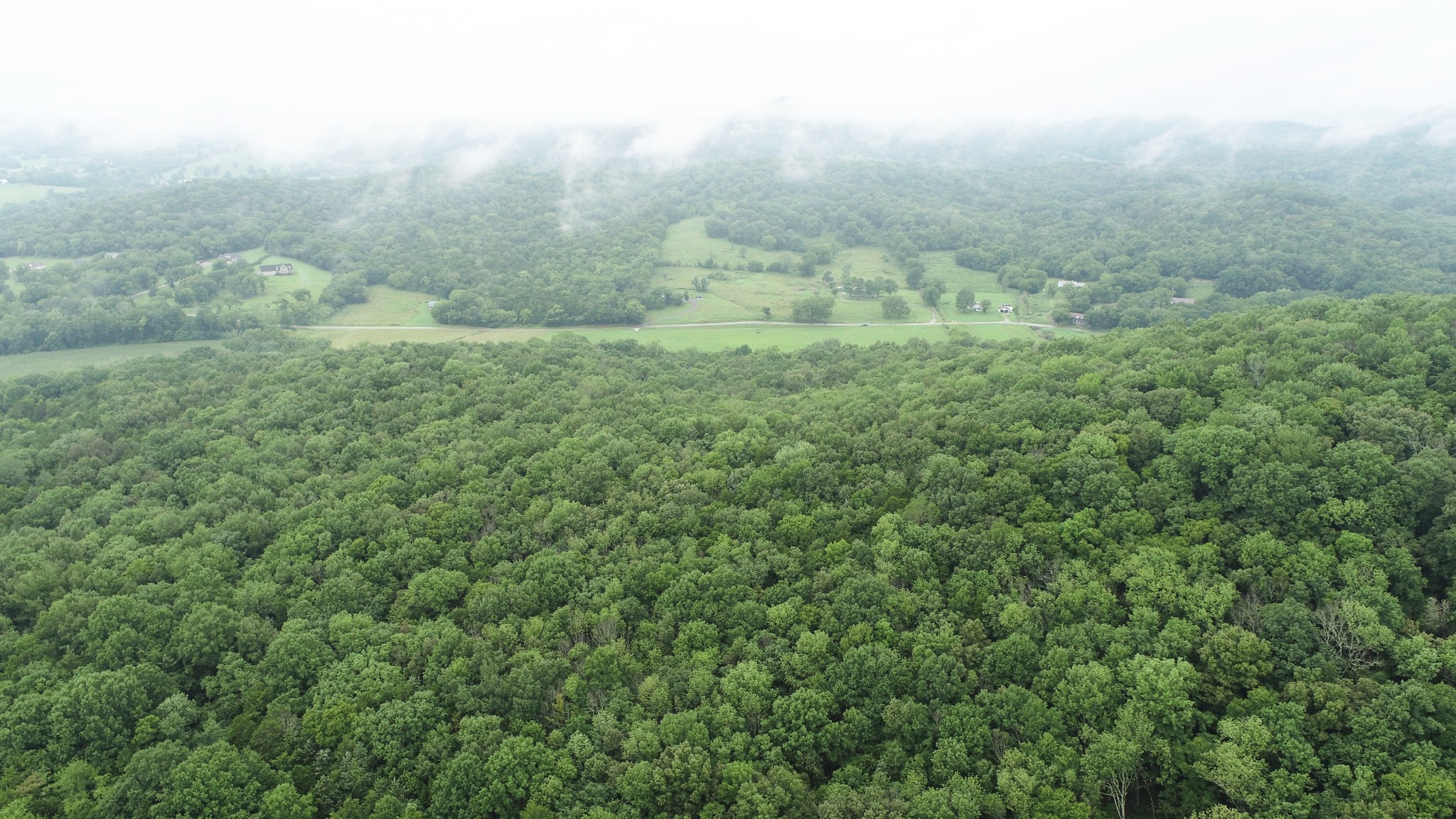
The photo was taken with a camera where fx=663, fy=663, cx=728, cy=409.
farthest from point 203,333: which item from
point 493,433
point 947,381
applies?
point 947,381

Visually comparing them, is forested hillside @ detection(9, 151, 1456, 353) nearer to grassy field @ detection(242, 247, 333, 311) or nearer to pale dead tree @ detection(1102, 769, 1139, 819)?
grassy field @ detection(242, 247, 333, 311)

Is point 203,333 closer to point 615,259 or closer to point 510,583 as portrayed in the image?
point 615,259

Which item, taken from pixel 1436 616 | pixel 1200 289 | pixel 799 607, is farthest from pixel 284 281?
pixel 1200 289

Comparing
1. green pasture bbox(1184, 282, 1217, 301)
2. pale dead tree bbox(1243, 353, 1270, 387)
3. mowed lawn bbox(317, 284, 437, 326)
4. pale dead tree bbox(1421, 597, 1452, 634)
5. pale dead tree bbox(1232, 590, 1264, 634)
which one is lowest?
mowed lawn bbox(317, 284, 437, 326)

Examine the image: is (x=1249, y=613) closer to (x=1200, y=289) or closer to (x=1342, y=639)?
(x=1342, y=639)

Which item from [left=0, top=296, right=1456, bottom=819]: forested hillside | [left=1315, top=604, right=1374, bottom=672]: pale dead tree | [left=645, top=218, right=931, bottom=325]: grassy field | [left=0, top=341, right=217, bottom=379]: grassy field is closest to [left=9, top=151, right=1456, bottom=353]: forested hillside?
[left=0, top=341, right=217, bottom=379]: grassy field

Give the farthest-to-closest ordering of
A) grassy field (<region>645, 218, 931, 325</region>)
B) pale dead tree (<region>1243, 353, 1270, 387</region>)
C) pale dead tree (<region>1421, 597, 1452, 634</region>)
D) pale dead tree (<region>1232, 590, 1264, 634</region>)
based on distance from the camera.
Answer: grassy field (<region>645, 218, 931, 325</region>), pale dead tree (<region>1243, 353, 1270, 387</region>), pale dead tree (<region>1232, 590, 1264, 634</region>), pale dead tree (<region>1421, 597, 1452, 634</region>)
